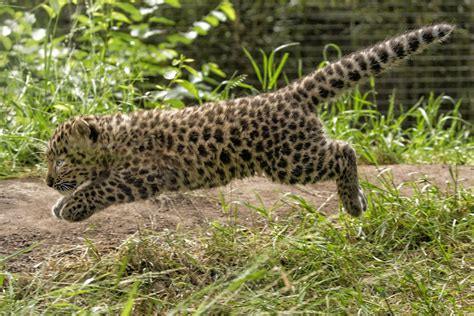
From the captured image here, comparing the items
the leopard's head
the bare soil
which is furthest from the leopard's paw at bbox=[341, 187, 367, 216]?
the leopard's head

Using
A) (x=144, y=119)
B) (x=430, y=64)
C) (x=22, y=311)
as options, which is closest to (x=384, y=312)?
(x=22, y=311)

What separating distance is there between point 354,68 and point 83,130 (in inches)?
66.0

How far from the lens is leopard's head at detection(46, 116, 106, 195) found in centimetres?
579

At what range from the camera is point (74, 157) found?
19.1 feet

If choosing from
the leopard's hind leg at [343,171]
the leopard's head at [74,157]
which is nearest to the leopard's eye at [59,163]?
the leopard's head at [74,157]

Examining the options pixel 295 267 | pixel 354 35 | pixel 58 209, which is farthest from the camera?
pixel 354 35

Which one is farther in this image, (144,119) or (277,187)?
(277,187)

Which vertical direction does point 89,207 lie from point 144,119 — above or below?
below

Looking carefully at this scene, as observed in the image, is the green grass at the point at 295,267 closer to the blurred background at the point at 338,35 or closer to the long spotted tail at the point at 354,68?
the long spotted tail at the point at 354,68

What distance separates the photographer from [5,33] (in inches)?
304

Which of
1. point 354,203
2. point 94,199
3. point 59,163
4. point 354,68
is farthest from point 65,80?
point 354,203

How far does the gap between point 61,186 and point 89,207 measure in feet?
1.37

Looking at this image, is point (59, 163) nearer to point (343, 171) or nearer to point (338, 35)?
point (343, 171)

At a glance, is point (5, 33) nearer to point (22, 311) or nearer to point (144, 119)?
point (144, 119)
